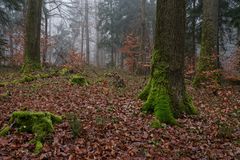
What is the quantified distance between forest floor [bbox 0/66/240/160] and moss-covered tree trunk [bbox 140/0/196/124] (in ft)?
1.51

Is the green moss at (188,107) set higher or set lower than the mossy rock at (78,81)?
lower

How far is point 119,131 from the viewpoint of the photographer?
6.75 meters

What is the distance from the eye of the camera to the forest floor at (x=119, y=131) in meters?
5.68

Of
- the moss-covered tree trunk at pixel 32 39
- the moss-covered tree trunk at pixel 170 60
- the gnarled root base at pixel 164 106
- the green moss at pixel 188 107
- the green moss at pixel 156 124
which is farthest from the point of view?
the moss-covered tree trunk at pixel 32 39

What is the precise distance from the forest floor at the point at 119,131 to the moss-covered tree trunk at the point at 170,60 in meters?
0.46

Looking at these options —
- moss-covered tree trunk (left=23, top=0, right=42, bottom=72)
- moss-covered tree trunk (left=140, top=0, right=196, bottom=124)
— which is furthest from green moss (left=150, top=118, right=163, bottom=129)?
moss-covered tree trunk (left=23, top=0, right=42, bottom=72)

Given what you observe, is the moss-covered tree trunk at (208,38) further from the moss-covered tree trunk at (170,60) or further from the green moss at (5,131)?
the green moss at (5,131)

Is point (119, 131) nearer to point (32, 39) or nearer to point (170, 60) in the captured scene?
point (170, 60)

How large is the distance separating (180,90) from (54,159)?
13.8ft

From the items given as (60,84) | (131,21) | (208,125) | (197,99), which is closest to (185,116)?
(208,125)

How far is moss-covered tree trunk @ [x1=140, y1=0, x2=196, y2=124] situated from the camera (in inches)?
314

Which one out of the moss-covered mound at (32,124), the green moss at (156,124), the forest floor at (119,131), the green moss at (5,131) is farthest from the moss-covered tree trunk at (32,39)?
the green moss at (156,124)

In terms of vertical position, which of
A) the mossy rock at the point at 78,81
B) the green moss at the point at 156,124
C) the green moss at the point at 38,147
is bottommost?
the green moss at the point at 38,147

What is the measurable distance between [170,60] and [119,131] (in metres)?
2.60
